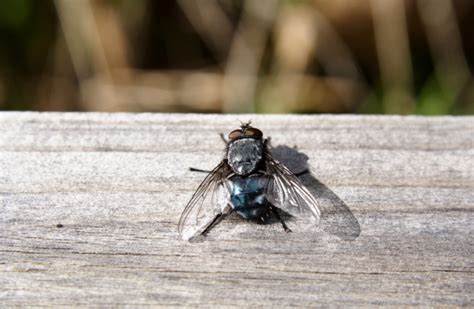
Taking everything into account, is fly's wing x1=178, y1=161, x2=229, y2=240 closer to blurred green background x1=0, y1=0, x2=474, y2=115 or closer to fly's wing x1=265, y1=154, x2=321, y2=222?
fly's wing x1=265, y1=154, x2=321, y2=222

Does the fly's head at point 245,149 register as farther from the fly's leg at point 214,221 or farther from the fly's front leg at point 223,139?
the fly's leg at point 214,221

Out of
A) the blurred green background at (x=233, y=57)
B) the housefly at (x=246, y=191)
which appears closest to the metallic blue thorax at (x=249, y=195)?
the housefly at (x=246, y=191)

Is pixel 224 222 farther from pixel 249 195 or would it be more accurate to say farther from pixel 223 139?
pixel 223 139

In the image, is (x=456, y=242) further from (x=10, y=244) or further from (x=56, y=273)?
(x=10, y=244)

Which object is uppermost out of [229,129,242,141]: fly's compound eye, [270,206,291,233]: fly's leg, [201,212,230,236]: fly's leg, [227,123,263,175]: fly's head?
[229,129,242,141]: fly's compound eye

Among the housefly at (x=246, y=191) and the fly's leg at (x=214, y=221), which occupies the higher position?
the housefly at (x=246, y=191)

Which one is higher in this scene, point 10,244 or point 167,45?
point 167,45

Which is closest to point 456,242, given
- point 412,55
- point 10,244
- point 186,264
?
point 186,264

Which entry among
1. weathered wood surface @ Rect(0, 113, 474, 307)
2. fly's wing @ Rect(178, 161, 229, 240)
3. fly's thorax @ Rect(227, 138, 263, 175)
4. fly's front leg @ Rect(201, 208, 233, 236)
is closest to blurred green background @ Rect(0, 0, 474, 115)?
fly's thorax @ Rect(227, 138, 263, 175)
